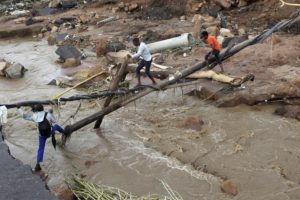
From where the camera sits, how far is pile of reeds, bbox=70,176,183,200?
668 centimetres

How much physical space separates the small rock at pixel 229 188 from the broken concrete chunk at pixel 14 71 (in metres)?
9.60

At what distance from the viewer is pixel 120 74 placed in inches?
358

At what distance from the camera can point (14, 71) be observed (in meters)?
14.9

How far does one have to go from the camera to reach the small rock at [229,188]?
282 inches

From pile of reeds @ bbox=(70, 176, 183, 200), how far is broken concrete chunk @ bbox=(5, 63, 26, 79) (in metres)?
8.36

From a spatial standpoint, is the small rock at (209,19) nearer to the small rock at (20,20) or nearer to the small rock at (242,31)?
the small rock at (242,31)

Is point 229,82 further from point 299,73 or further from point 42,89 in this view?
point 42,89

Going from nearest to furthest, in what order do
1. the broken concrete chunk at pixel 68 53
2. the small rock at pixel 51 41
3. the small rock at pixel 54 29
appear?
the broken concrete chunk at pixel 68 53 < the small rock at pixel 51 41 < the small rock at pixel 54 29

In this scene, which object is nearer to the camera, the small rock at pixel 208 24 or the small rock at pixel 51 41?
the small rock at pixel 208 24

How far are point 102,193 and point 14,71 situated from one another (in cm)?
930

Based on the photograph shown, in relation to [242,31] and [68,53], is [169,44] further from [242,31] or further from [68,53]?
[68,53]

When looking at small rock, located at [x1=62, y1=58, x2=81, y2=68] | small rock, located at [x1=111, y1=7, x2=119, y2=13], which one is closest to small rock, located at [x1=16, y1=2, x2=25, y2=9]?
small rock, located at [x1=111, y1=7, x2=119, y2=13]

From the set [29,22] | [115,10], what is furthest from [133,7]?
[29,22]

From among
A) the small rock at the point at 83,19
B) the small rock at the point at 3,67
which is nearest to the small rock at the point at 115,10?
the small rock at the point at 83,19
